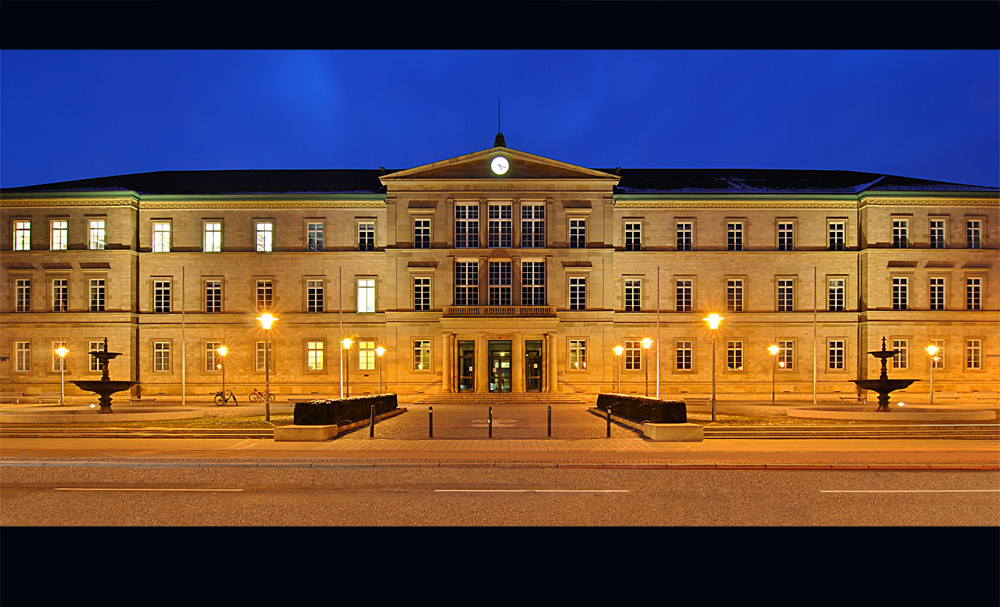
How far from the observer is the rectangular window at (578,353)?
1821 inches

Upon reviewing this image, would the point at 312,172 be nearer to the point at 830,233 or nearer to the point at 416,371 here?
the point at 416,371

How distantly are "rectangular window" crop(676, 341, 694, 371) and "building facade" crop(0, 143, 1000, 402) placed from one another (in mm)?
180

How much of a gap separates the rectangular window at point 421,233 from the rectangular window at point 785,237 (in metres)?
27.6

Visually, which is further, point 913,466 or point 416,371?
point 416,371

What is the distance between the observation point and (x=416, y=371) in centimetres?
4650

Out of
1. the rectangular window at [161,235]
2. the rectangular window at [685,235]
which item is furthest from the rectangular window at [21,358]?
the rectangular window at [685,235]

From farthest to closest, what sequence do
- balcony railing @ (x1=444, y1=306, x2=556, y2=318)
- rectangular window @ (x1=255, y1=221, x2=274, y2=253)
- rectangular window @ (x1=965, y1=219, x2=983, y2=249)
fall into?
rectangular window @ (x1=255, y1=221, x2=274, y2=253) < rectangular window @ (x1=965, y1=219, x2=983, y2=249) < balcony railing @ (x1=444, y1=306, x2=556, y2=318)

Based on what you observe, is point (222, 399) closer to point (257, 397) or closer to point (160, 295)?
point (257, 397)

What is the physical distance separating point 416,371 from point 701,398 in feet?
68.4

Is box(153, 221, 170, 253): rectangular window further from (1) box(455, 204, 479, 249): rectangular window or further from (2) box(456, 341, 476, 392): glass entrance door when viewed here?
(2) box(456, 341, 476, 392): glass entrance door

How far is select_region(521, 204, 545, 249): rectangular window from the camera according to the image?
46531mm

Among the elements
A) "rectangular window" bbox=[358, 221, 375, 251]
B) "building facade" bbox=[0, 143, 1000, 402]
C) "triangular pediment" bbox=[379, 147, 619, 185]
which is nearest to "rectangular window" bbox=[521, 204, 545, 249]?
"building facade" bbox=[0, 143, 1000, 402]

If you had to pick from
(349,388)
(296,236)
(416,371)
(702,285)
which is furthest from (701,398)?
(296,236)

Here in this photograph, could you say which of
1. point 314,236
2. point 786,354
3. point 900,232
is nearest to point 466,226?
point 314,236
